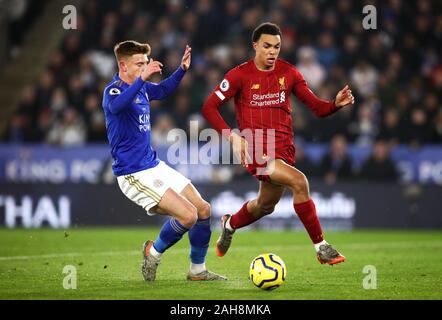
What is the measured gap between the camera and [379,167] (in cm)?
1535

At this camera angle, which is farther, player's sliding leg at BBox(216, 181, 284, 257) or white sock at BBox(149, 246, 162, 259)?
player's sliding leg at BBox(216, 181, 284, 257)

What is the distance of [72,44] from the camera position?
1864 cm

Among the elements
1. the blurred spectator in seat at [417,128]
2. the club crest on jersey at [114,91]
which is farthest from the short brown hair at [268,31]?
the blurred spectator in seat at [417,128]

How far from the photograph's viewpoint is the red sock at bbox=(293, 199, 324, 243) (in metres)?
8.10

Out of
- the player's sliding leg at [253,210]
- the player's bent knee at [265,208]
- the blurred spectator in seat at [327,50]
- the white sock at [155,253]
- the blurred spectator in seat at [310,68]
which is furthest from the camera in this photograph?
the blurred spectator in seat at [327,50]

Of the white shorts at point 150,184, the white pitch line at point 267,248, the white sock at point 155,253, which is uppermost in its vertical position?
the white shorts at point 150,184

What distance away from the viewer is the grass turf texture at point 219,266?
284 inches

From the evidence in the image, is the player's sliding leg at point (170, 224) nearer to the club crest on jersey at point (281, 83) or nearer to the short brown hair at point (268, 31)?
the club crest on jersey at point (281, 83)

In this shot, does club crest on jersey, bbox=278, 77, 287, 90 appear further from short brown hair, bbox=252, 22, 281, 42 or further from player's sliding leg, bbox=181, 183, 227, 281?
player's sliding leg, bbox=181, 183, 227, 281

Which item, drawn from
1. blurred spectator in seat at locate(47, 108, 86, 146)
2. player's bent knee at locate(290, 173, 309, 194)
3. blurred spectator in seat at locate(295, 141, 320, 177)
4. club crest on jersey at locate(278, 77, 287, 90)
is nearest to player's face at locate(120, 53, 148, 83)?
club crest on jersey at locate(278, 77, 287, 90)

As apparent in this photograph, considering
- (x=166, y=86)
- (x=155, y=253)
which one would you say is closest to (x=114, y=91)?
(x=166, y=86)

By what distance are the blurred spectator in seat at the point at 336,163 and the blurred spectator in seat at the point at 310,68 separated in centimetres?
153

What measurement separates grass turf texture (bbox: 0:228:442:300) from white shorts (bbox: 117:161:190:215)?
2.46 ft

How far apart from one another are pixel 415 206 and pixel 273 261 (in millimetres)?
8066
